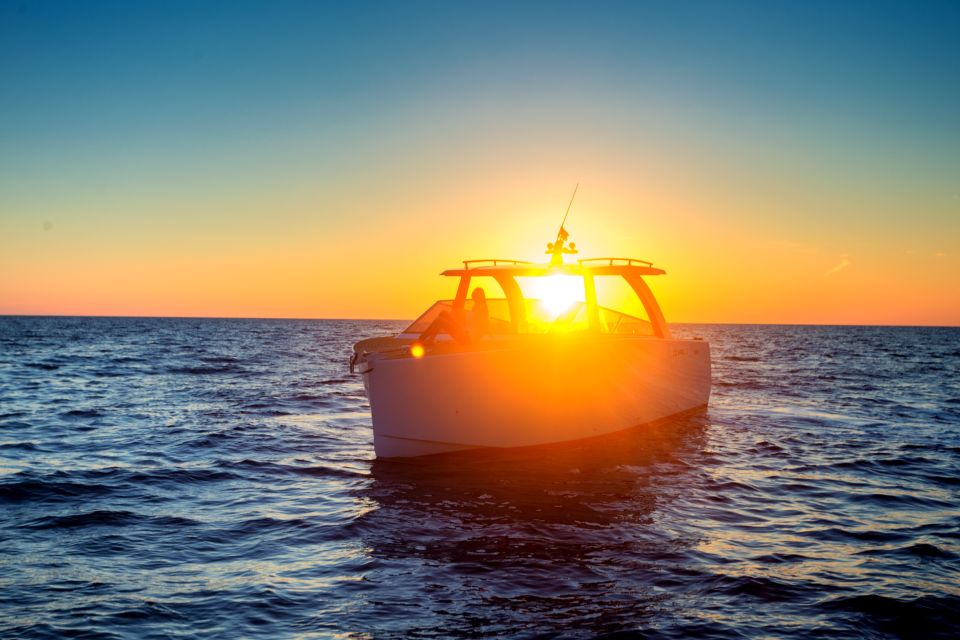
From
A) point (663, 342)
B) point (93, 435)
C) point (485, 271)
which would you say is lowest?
point (93, 435)

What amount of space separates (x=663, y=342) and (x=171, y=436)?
8.25 meters

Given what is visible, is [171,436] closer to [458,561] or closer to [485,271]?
[485,271]

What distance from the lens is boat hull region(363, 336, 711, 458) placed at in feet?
29.4

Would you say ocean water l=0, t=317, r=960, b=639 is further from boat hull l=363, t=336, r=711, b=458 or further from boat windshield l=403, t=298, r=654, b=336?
boat windshield l=403, t=298, r=654, b=336

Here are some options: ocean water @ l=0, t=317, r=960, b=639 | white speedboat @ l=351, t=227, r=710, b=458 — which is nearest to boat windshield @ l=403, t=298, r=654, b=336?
white speedboat @ l=351, t=227, r=710, b=458

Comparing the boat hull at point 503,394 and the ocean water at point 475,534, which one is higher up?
the boat hull at point 503,394

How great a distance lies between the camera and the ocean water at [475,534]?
4.58 meters

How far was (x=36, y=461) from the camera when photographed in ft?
31.3

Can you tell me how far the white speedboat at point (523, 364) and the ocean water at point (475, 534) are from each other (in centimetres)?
32

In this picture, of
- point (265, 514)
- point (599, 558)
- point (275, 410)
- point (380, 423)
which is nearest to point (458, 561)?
point (599, 558)

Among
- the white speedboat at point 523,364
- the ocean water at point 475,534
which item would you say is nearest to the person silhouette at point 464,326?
the white speedboat at point 523,364

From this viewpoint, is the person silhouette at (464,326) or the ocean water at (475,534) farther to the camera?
the person silhouette at (464,326)

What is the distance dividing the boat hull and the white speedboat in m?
0.02

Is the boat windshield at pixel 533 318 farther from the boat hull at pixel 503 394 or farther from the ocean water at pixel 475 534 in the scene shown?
the ocean water at pixel 475 534
